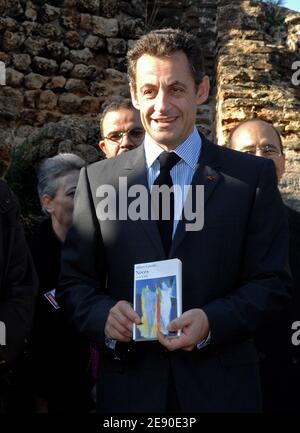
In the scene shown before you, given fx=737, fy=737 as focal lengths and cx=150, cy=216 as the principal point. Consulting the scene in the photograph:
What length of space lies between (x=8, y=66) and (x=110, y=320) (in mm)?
4658

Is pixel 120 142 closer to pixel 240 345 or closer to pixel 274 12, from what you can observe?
pixel 240 345

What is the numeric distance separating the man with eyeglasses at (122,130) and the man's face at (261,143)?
20.8 inches

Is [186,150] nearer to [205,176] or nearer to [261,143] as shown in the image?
[205,176]

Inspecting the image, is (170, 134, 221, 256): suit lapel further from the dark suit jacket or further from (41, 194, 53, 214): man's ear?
(41, 194, 53, 214): man's ear

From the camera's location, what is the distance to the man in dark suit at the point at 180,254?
235 centimetres

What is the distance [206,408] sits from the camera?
2.33 m

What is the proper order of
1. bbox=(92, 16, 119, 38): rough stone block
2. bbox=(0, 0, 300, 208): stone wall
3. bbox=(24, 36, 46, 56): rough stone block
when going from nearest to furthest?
bbox=(0, 0, 300, 208): stone wall, bbox=(24, 36, 46, 56): rough stone block, bbox=(92, 16, 119, 38): rough stone block

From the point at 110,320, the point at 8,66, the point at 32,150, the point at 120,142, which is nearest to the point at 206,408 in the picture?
the point at 110,320

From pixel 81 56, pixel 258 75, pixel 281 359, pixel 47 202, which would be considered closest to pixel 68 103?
pixel 81 56

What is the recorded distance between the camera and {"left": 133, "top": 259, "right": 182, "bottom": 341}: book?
7.48ft

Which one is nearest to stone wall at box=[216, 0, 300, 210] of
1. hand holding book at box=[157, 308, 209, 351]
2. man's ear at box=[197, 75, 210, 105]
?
man's ear at box=[197, 75, 210, 105]

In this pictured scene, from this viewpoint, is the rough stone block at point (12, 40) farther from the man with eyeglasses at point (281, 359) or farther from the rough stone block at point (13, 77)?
the man with eyeglasses at point (281, 359)

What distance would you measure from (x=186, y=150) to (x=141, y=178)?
7.5 inches

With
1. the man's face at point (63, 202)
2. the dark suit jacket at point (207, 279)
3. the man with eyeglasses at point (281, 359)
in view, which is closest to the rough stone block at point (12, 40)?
the man's face at point (63, 202)
